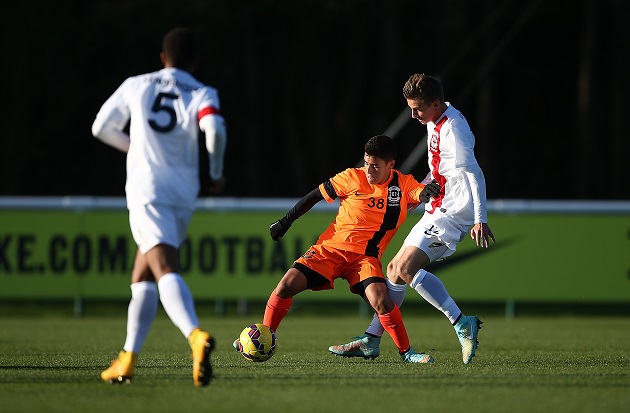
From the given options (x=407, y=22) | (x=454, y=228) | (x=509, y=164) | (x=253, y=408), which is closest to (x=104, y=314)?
(x=454, y=228)

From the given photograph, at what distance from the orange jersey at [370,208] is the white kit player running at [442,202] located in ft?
0.65

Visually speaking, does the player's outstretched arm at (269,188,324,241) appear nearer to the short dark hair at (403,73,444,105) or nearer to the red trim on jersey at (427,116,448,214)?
the red trim on jersey at (427,116,448,214)

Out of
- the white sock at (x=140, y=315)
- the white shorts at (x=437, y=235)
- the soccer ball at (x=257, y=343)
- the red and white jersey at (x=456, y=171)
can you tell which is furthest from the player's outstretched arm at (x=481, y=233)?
the white sock at (x=140, y=315)

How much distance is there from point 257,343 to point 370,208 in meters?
1.34

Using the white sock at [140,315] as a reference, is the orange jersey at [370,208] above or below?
above

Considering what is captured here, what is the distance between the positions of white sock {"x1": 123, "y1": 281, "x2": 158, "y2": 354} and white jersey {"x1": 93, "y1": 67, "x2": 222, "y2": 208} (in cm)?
49

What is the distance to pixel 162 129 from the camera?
6691 millimetres

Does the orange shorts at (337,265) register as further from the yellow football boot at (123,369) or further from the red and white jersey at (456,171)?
the yellow football boot at (123,369)

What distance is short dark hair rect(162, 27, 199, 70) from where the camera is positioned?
6773mm

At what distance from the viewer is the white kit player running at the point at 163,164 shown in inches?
261

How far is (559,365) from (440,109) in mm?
1966

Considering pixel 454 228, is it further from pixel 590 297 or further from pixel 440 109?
pixel 590 297

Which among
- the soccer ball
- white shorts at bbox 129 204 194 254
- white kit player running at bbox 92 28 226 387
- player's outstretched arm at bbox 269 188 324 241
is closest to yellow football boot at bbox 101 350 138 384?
white kit player running at bbox 92 28 226 387

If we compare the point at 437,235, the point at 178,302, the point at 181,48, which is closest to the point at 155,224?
the point at 178,302
